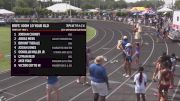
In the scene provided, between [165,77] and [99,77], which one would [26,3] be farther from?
[99,77]

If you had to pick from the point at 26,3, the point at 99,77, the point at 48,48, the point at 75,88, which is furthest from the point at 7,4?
the point at 48,48

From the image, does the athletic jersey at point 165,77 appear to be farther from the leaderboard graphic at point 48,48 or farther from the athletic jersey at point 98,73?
the leaderboard graphic at point 48,48

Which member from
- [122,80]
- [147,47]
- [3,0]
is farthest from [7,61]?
[3,0]

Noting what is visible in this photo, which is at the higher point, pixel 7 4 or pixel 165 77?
pixel 7 4

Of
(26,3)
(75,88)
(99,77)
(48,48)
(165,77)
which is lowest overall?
(75,88)

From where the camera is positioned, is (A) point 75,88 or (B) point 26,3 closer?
(A) point 75,88

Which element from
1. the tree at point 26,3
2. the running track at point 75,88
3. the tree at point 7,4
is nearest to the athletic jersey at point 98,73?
the running track at point 75,88

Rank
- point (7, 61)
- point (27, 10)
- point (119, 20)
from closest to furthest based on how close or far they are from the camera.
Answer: point (7, 61) < point (119, 20) < point (27, 10)

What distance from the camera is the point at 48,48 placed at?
12.3 metres

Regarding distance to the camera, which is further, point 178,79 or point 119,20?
point 119,20

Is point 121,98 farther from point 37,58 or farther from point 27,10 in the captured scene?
point 27,10

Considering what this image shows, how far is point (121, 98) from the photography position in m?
17.9

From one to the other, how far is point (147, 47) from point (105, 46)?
3.20 meters

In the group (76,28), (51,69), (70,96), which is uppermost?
(76,28)
